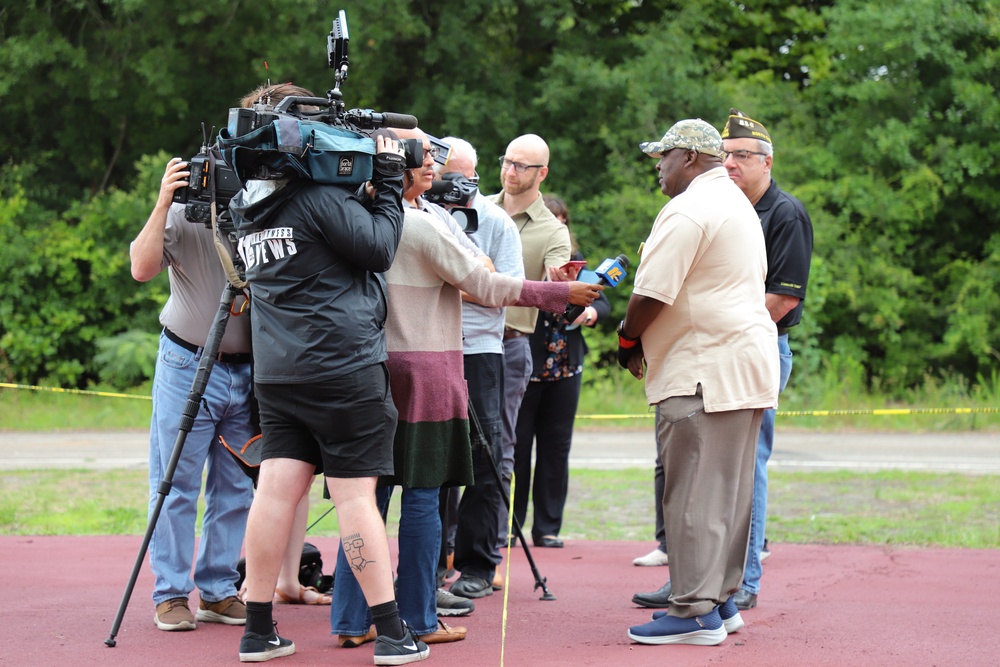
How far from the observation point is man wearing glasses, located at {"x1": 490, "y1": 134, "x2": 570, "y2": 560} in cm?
661

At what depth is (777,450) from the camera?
40.0ft

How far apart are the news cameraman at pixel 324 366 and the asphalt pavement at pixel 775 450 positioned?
23.1 feet

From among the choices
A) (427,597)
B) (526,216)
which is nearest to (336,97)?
(427,597)

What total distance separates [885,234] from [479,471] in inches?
523

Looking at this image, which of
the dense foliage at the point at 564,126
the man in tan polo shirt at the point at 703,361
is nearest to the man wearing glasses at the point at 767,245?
the man in tan polo shirt at the point at 703,361

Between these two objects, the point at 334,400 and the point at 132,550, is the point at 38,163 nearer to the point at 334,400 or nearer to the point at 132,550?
the point at 132,550

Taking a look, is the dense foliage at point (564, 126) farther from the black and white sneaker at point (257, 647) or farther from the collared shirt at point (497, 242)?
the black and white sneaker at point (257, 647)

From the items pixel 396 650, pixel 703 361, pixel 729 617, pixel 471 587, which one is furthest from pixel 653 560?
pixel 396 650

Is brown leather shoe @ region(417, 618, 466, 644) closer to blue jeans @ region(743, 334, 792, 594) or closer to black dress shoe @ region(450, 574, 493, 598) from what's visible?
black dress shoe @ region(450, 574, 493, 598)

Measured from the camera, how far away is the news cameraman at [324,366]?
414 cm

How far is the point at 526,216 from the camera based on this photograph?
681 cm

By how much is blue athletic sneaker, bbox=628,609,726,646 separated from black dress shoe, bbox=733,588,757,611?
28.7 inches

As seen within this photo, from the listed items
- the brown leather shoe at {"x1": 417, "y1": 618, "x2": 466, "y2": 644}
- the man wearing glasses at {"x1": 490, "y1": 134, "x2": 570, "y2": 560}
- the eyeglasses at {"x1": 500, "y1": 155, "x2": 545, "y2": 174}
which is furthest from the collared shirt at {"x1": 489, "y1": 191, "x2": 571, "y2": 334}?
the brown leather shoe at {"x1": 417, "y1": 618, "x2": 466, "y2": 644}

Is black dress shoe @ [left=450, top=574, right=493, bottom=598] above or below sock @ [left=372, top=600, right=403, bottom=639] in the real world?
below
